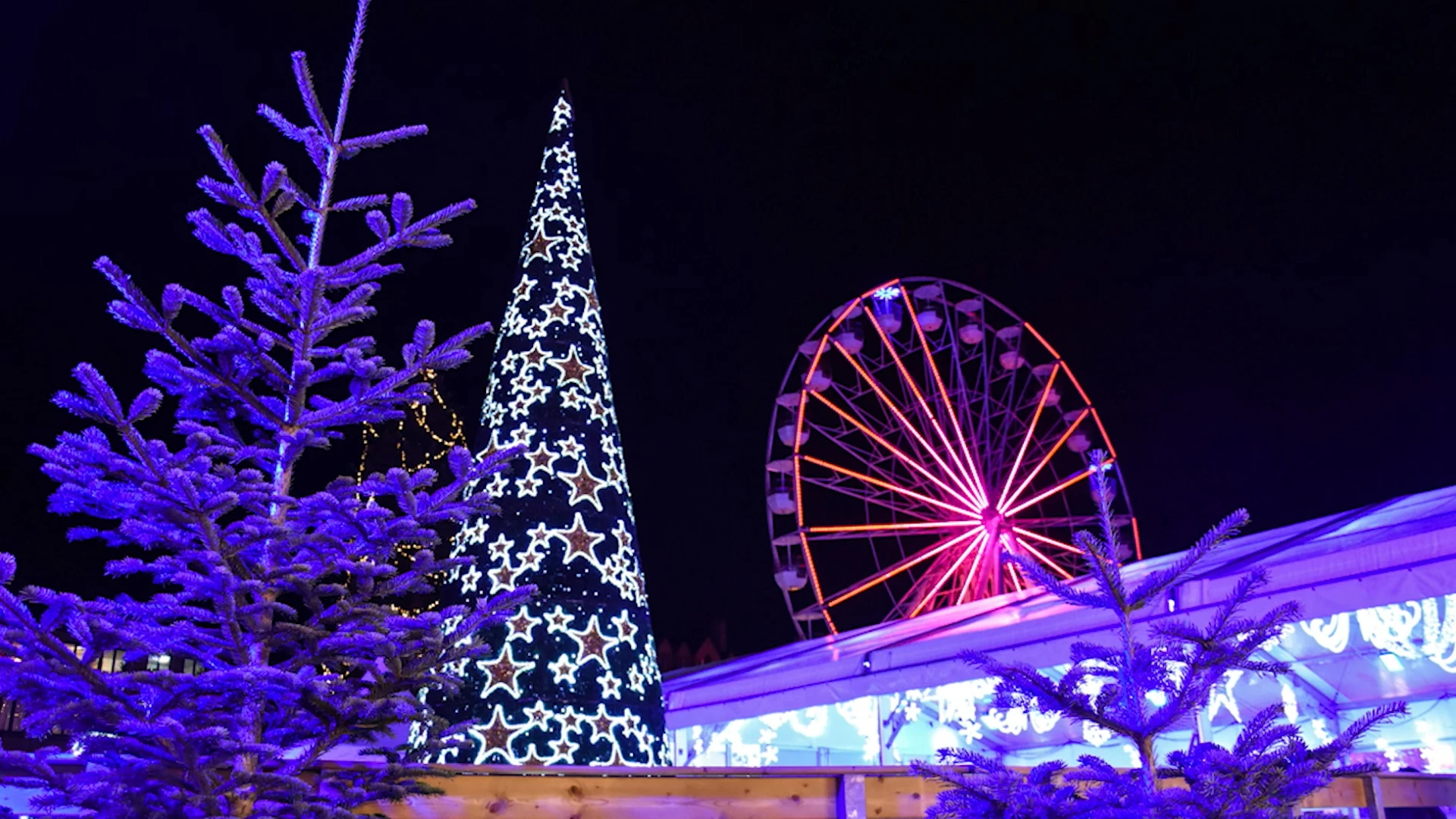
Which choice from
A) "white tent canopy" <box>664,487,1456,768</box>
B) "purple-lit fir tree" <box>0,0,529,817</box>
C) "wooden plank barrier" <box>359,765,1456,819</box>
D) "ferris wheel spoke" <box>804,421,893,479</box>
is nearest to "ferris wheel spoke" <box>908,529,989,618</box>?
"ferris wheel spoke" <box>804,421,893,479</box>

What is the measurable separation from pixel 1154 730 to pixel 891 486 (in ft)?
42.0

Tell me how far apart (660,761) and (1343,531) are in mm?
5837

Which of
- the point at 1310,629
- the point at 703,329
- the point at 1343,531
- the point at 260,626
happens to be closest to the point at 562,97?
the point at 260,626

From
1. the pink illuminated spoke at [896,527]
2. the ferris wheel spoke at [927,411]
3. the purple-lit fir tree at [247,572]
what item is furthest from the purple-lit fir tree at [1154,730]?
the ferris wheel spoke at [927,411]

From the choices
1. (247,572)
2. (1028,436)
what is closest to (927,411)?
(1028,436)

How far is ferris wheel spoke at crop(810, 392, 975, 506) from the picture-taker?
49.9ft

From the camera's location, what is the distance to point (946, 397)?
51.6ft

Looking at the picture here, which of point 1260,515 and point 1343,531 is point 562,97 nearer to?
point 1343,531

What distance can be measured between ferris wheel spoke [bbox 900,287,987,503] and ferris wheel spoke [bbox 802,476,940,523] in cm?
81

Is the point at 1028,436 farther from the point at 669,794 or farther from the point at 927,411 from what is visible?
the point at 669,794

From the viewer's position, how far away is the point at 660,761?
15.6ft

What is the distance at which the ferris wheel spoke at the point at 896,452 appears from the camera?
15203 millimetres

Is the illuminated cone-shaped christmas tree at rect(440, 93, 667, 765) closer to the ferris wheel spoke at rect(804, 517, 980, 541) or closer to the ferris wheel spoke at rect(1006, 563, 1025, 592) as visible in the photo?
the ferris wheel spoke at rect(804, 517, 980, 541)

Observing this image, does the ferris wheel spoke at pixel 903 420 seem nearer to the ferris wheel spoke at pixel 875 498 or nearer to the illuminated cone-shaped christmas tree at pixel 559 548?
the ferris wheel spoke at pixel 875 498
